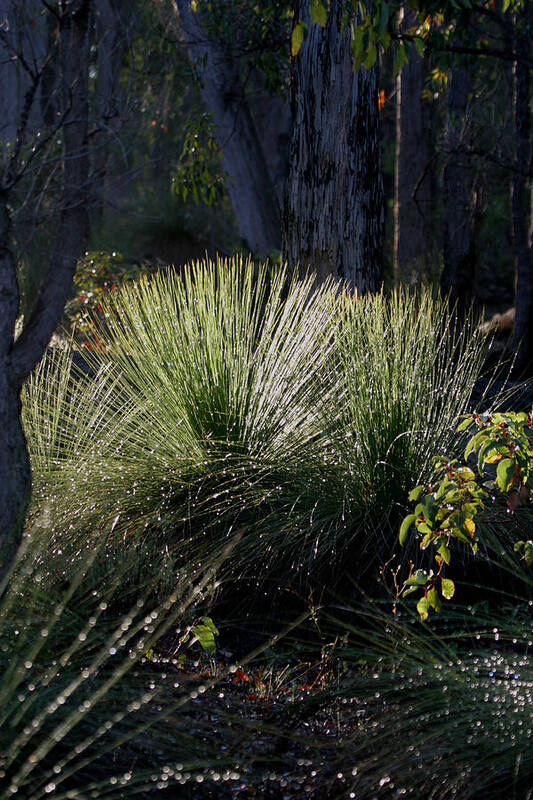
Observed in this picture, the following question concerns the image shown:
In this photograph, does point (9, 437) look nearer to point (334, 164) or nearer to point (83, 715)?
point (83, 715)

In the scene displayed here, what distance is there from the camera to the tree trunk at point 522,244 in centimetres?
784

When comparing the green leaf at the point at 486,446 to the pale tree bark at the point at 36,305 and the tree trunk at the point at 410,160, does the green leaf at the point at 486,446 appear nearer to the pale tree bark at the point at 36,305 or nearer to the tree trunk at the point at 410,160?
the pale tree bark at the point at 36,305

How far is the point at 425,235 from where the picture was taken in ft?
40.7

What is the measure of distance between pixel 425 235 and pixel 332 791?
10.6 m

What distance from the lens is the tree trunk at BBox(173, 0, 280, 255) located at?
10.3m

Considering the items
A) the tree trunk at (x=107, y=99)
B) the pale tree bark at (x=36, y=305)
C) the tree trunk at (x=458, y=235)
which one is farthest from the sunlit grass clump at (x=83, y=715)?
the tree trunk at (x=458, y=235)

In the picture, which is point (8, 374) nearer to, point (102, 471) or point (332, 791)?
point (102, 471)

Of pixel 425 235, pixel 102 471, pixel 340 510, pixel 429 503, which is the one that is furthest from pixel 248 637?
pixel 425 235

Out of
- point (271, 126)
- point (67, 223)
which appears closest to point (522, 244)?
point (67, 223)

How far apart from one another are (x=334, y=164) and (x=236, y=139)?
469cm

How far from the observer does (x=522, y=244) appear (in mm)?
8016

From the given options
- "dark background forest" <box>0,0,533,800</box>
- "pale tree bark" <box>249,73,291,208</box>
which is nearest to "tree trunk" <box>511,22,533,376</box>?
"dark background forest" <box>0,0,533,800</box>

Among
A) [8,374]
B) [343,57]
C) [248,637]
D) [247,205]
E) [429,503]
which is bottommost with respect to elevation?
[248,637]

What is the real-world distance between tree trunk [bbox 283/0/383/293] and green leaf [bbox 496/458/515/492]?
3563 millimetres
